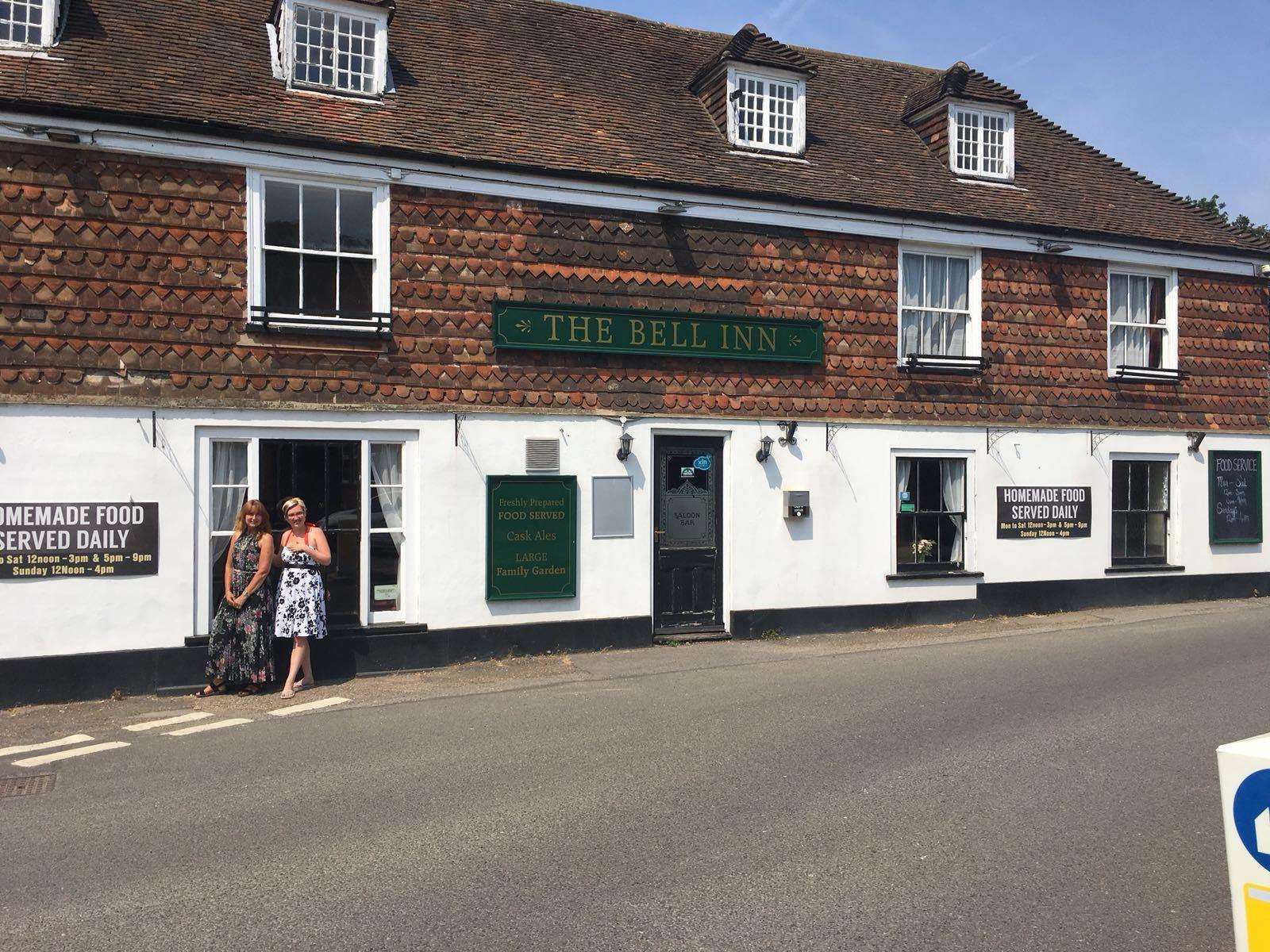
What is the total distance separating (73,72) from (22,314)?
2.68 m

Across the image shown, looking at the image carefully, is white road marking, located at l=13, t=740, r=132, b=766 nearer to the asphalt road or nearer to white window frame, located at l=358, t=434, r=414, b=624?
the asphalt road

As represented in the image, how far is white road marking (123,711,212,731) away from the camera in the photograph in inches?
343

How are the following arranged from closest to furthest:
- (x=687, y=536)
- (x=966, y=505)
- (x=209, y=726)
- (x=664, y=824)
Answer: (x=664, y=824) < (x=209, y=726) < (x=687, y=536) < (x=966, y=505)

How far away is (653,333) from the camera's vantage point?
1237cm

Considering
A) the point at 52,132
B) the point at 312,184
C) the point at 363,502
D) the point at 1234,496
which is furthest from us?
the point at 1234,496

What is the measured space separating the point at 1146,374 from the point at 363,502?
11316mm

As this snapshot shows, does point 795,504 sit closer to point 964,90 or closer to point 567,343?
point 567,343

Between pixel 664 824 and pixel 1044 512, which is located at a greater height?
pixel 1044 512

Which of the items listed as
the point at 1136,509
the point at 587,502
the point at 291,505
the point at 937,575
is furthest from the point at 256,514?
the point at 1136,509

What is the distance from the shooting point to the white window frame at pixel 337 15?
1166 centimetres

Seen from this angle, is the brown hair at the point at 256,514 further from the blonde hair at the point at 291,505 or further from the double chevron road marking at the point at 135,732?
the double chevron road marking at the point at 135,732

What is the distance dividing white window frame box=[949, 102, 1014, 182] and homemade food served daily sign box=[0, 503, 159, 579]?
11867 mm

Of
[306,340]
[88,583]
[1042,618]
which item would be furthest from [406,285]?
[1042,618]

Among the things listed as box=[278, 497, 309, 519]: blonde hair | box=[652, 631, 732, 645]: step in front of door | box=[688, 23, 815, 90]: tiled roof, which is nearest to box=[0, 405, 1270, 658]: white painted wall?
box=[652, 631, 732, 645]: step in front of door
